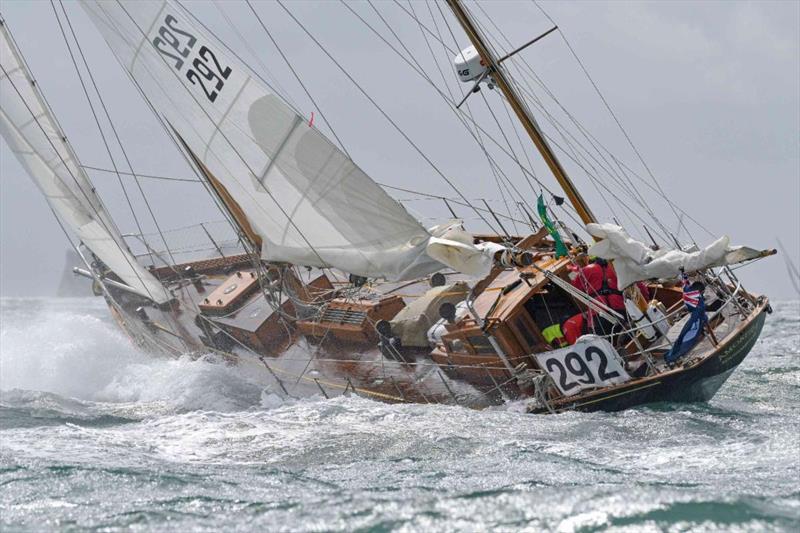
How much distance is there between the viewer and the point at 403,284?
624 inches

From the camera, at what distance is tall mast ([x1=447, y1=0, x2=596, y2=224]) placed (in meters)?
13.8

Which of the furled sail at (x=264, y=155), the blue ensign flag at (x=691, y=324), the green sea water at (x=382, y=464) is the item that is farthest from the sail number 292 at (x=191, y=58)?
the blue ensign flag at (x=691, y=324)

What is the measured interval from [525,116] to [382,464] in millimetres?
5871

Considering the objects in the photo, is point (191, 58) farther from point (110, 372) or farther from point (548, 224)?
point (110, 372)

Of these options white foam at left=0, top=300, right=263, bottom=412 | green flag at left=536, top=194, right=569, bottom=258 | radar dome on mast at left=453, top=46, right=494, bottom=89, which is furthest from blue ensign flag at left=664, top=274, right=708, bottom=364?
white foam at left=0, top=300, right=263, bottom=412

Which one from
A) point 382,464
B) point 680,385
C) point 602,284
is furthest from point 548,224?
point 382,464

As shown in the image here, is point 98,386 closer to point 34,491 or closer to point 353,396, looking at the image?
point 353,396

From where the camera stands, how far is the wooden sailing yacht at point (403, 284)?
11.8 metres

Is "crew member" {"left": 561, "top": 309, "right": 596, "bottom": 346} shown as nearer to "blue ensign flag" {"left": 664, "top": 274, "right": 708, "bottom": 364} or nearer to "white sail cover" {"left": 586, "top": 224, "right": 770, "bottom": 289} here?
"white sail cover" {"left": 586, "top": 224, "right": 770, "bottom": 289}

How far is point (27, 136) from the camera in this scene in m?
17.0

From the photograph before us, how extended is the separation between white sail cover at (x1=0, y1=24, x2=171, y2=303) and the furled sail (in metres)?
3.39

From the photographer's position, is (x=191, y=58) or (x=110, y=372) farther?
(x=110, y=372)

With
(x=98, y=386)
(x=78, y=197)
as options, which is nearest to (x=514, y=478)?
(x=98, y=386)

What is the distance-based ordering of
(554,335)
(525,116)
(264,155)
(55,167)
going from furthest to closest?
(55,167) < (525,116) < (264,155) < (554,335)
